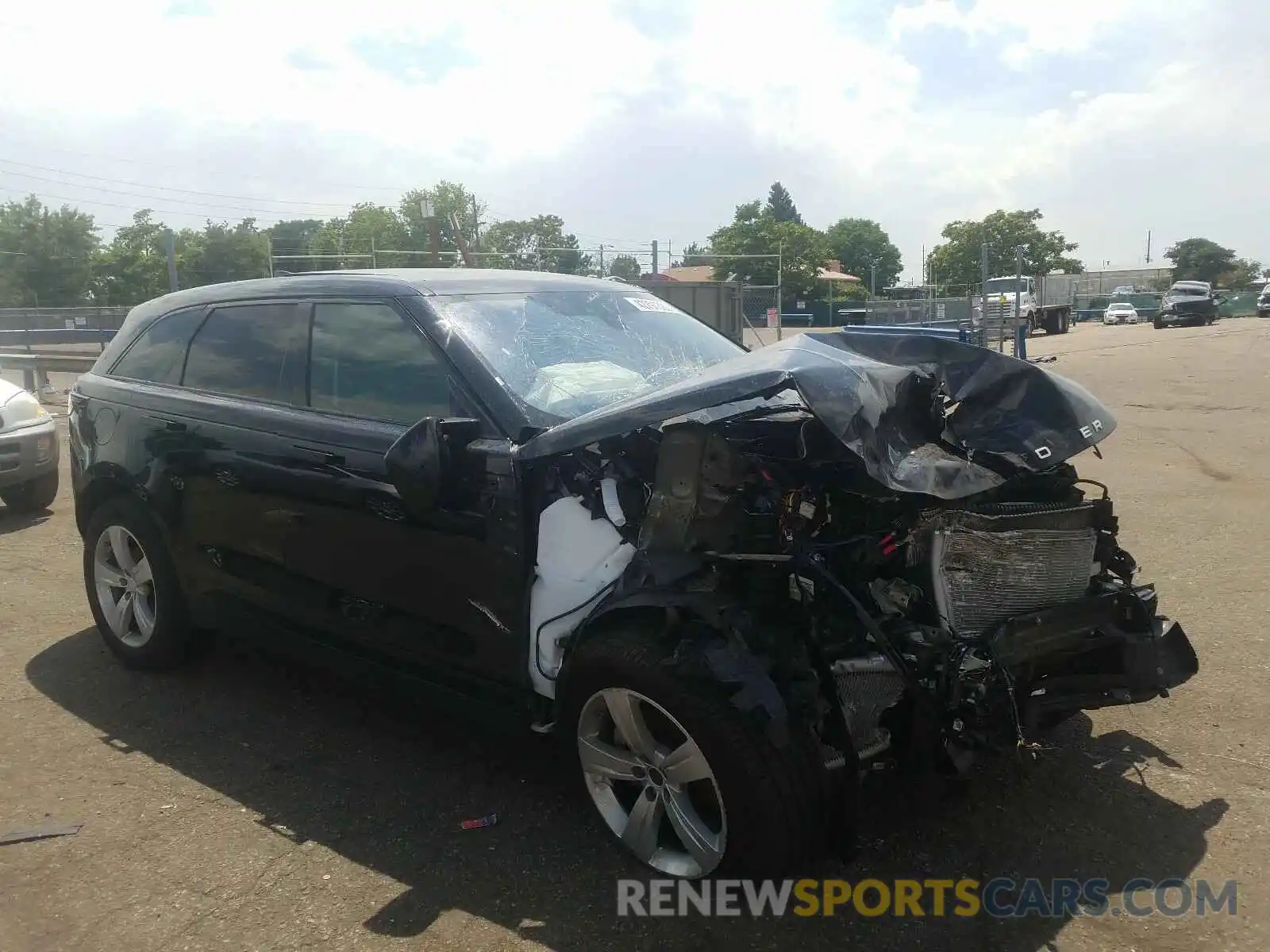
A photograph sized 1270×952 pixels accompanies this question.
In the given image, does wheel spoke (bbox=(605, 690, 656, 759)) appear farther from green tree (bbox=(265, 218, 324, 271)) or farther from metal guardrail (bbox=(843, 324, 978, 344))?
green tree (bbox=(265, 218, 324, 271))

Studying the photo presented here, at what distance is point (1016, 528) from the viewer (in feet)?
9.78

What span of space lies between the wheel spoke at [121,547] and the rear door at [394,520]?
132 cm

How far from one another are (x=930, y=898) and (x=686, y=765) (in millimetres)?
823

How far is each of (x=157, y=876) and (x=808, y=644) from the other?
2166 millimetres

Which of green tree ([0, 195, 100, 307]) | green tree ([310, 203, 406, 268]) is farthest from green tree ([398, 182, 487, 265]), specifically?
green tree ([0, 195, 100, 307])

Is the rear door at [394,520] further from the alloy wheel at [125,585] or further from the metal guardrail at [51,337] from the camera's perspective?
the metal guardrail at [51,337]

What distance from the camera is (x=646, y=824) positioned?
293cm

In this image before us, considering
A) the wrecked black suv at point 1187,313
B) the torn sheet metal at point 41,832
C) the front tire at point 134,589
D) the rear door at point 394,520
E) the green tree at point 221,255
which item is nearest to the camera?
the rear door at point 394,520

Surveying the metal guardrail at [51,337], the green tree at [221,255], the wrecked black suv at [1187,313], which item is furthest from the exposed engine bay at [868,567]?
the wrecked black suv at [1187,313]

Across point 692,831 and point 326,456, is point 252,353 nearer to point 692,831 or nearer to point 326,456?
point 326,456

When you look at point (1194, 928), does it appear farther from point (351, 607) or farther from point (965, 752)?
point (351, 607)

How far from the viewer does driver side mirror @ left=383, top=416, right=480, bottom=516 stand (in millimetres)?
3047

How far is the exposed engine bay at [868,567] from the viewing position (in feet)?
8.84

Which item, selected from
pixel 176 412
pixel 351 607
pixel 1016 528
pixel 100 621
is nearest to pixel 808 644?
pixel 1016 528
